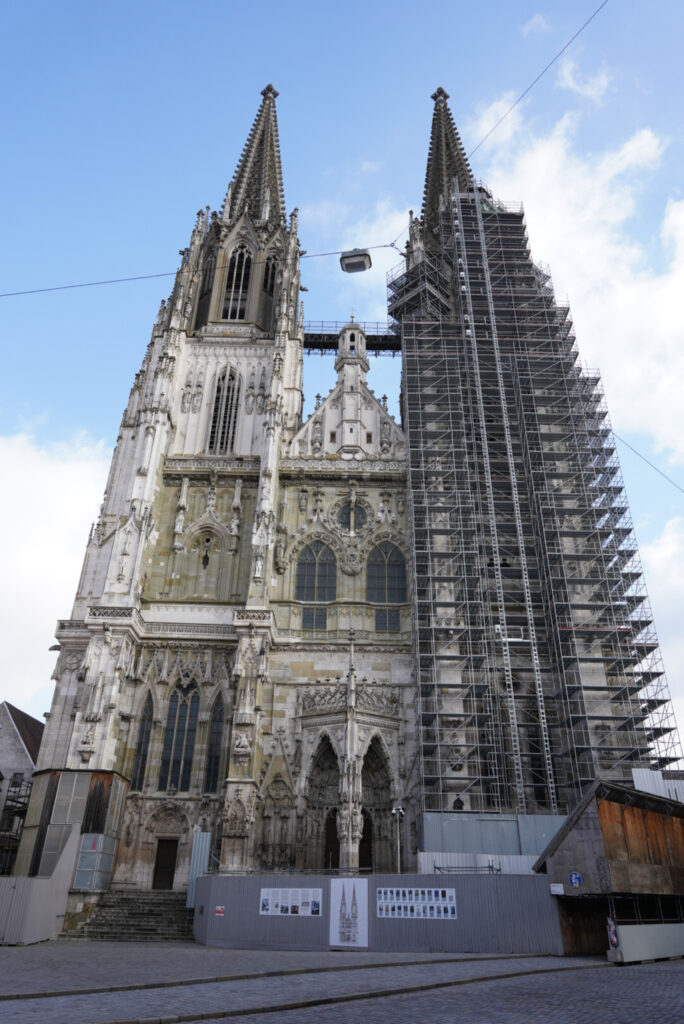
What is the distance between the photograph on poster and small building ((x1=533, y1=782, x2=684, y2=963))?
4490 mm

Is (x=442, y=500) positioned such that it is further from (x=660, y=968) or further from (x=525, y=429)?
(x=660, y=968)

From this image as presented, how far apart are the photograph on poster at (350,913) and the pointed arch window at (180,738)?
10.4 metres

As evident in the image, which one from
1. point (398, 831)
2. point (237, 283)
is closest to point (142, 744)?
point (398, 831)

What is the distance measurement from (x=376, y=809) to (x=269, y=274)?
2958 cm

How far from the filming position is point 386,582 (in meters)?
32.9

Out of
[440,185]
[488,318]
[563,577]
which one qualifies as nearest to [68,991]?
[563,577]

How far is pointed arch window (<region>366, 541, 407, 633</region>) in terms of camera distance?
32.0m

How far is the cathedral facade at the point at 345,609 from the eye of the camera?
2711 cm

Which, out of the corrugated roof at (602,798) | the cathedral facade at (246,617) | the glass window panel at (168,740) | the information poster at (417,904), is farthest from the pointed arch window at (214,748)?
the corrugated roof at (602,798)

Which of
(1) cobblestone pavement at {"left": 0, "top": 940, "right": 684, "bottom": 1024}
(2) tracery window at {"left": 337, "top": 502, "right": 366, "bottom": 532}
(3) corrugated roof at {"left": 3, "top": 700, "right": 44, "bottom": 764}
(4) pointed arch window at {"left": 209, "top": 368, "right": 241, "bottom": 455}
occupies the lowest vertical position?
(1) cobblestone pavement at {"left": 0, "top": 940, "right": 684, "bottom": 1024}

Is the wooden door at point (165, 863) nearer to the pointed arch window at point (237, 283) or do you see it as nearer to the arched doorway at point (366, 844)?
the arched doorway at point (366, 844)

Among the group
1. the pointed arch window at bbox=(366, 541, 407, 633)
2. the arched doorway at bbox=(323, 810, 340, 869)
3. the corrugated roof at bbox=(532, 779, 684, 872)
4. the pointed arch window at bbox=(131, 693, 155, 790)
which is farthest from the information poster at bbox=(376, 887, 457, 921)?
the pointed arch window at bbox=(366, 541, 407, 633)

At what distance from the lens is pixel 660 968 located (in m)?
15.4

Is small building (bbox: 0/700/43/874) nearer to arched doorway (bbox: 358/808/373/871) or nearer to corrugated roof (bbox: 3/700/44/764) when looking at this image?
corrugated roof (bbox: 3/700/44/764)
